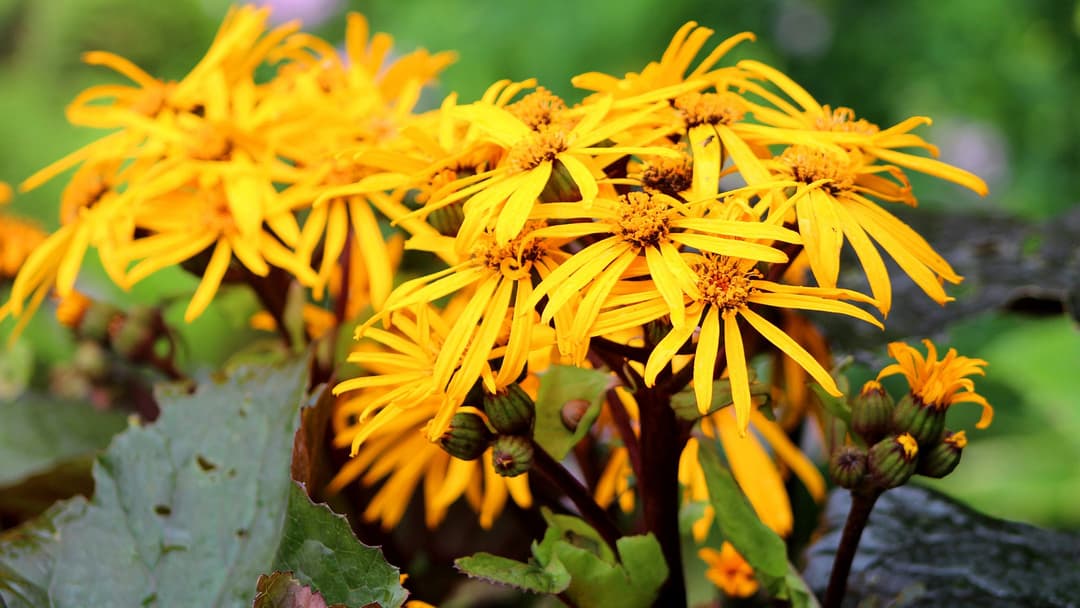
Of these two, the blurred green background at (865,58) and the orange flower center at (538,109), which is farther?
the blurred green background at (865,58)

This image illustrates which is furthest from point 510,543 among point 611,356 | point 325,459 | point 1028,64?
point 1028,64

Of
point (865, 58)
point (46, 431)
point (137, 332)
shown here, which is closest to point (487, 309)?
point (137, 332)

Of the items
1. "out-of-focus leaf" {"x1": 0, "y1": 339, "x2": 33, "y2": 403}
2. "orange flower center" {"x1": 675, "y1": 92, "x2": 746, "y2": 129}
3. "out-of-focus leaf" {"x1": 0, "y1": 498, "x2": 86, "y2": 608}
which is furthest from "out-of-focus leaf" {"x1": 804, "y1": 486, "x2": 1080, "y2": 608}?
"out-of-focus leaf" {"x1": 0, "y1": 339, "x2": 33, "y2": 403}

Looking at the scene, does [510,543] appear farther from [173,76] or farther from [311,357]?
[173,76]

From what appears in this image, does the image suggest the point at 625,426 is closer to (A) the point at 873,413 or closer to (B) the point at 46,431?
(A) the point at 873,413

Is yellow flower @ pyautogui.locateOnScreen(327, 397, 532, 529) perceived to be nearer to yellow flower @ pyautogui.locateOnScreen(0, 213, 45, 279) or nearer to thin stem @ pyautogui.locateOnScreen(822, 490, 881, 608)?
thin stem @ pyautogui.locateOnScreen(822, 490, 881, 608)

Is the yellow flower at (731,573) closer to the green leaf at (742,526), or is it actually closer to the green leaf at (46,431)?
the green leaf at (742,526)

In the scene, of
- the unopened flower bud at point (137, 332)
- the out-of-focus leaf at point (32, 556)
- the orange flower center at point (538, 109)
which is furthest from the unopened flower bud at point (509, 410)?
the unopened flower bud at point (137, 332)
